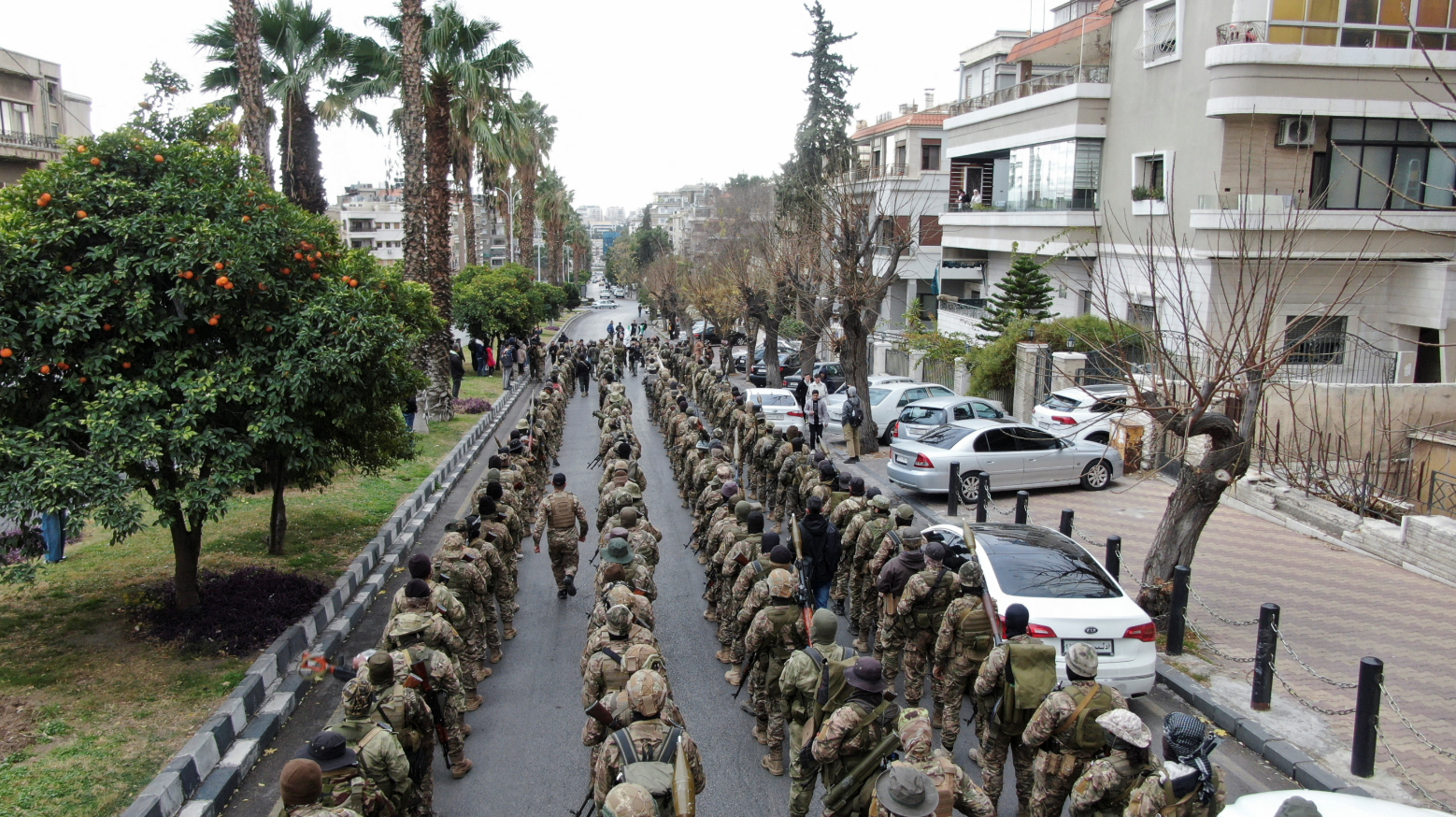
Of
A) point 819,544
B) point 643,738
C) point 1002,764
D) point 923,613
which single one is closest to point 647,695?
point 643,738

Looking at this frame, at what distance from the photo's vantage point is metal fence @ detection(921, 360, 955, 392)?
26438 mm

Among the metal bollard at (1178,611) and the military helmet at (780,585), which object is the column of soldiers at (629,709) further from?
the metal bollard at (1178,611)

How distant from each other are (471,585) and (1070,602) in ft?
17.3

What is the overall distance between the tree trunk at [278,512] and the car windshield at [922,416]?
11287 mm

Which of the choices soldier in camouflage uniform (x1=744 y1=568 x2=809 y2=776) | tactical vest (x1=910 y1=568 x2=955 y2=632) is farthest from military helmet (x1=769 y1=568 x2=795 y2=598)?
tactical vest (x1=910 y1=568 x2=955 y2=632)

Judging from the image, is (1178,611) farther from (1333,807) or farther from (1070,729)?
(1333,807)

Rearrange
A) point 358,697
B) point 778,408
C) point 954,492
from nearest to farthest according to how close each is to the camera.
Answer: point 358,697 < point 954,492 < point 778,408

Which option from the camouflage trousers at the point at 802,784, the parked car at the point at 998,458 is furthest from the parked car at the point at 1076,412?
the camouflage trousers at the point at 802,784

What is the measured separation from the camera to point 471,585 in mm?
8469

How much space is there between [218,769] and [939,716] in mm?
5514

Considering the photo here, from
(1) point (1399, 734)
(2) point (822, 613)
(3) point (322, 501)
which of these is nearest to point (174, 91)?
(3) point (322, 501)

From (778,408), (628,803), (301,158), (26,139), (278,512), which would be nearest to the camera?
(628,803)

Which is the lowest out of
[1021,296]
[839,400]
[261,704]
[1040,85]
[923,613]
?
[261,704]

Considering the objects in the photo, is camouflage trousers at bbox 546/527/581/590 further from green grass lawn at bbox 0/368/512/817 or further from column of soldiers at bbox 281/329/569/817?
green grass lawn at bbox 0/368/512/817
